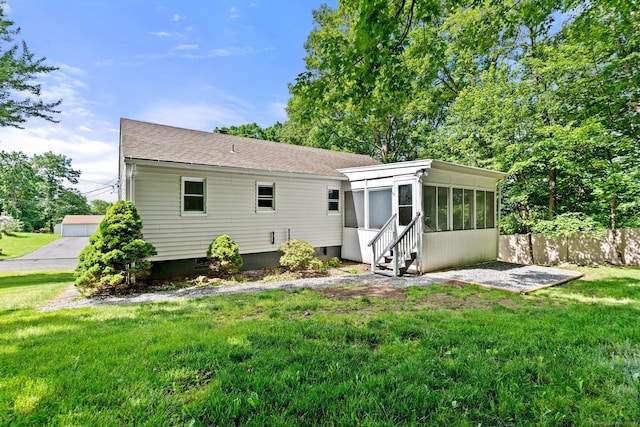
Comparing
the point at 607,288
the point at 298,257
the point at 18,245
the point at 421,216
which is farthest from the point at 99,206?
the point at 607,288

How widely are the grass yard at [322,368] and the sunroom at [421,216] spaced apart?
4365 millimetres

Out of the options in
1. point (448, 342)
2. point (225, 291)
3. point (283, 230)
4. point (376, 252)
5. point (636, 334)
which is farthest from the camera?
point (283, 230)

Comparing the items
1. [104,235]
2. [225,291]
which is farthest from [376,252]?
[104,235]

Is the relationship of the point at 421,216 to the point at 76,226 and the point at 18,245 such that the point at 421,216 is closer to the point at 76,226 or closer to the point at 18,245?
the point at 18,245

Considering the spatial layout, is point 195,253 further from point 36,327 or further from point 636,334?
point 636,334

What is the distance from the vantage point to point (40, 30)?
10.3 meters

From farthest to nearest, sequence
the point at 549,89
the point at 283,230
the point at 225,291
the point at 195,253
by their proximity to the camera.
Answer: the point at 549,89 → the point at 283,230 → the point at 195,253 → the point at 225,291

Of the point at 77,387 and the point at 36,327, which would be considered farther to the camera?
the point at 36,327

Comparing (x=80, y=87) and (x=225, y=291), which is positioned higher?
(x=80, y=87)

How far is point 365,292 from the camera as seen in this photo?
688 cm

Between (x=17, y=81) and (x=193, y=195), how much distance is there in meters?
9.05

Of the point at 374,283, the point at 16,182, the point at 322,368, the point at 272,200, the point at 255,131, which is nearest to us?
the point at 322,368

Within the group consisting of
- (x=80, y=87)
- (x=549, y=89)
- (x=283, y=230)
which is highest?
(x=80, y=87)

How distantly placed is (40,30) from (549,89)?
64.5ft
